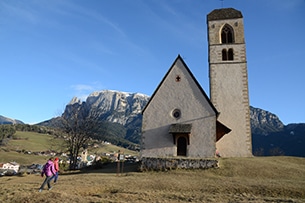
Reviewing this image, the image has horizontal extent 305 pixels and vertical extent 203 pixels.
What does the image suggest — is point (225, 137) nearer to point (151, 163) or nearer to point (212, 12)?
point (151, 163)

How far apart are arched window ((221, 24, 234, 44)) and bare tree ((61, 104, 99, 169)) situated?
72.4ft

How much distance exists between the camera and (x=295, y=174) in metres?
17.9

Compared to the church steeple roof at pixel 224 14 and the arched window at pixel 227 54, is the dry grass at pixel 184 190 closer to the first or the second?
the arched window at pixel 227 54

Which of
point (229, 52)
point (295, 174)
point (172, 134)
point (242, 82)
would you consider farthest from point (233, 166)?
point (229, 52)

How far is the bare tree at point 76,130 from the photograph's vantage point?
3403cm

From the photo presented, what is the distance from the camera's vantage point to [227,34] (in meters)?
32.4

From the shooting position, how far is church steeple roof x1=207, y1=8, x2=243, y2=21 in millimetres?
32294

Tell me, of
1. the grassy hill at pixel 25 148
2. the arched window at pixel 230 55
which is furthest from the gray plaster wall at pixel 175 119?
the grassy hill at pixel 25 148

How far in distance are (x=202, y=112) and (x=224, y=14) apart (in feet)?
56.0

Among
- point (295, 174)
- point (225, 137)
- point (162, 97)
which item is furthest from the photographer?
point (225, 137)

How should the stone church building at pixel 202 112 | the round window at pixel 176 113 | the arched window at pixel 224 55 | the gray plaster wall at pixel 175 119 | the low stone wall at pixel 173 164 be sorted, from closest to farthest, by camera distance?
the low stone wall at pixel 173 164 < the gray plaster wall at pixel 175 119 < the stone church building at pixel 202 112 < the round window at pixel 176 113 < the arched window at pixel 224 55

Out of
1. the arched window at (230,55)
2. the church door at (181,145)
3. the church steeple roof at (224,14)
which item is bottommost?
the church door at (181,145)

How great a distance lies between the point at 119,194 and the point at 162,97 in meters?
13.3

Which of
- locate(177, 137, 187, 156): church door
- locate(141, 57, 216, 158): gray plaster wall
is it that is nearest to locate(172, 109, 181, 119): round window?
locate(141, 57, 216, 158): gray plaster wall
